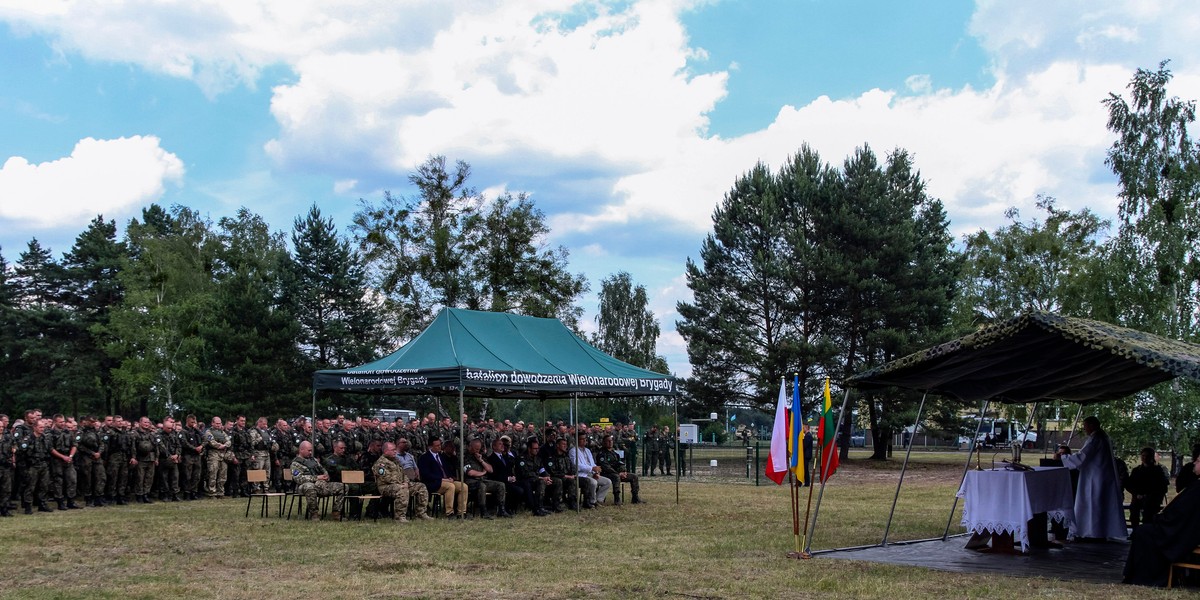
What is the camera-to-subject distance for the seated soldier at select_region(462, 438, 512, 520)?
15523 mm

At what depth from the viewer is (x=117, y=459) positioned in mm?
18297

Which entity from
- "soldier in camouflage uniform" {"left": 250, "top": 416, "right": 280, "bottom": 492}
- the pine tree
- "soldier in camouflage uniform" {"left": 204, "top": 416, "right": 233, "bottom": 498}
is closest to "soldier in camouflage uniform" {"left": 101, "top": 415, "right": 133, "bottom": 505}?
"soldier in camouflage uniform" {"left": 204, "top": 416, "right": 233, "bottom": 498}

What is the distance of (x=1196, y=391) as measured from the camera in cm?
2042

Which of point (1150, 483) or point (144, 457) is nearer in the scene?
point (1150, 483)

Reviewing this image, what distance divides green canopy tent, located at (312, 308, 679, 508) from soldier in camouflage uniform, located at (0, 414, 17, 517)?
459cm

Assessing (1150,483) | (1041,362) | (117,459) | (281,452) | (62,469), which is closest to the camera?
(1041,362)

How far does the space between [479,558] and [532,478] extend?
5.37 meters

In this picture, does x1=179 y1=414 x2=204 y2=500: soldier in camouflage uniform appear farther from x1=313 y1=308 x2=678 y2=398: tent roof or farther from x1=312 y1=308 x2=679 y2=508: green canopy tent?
x1=313 y1=308 x2=678 y2=398: tent roof

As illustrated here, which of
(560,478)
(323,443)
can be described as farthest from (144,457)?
(560,478)

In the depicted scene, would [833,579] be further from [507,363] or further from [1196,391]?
[1196,391]

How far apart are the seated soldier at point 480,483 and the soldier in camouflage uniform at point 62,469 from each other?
678cm

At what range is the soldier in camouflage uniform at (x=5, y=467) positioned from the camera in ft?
52.1

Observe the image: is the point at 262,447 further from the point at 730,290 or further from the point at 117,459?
the point at 730,290

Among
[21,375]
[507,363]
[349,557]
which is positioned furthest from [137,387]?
[349,557]
